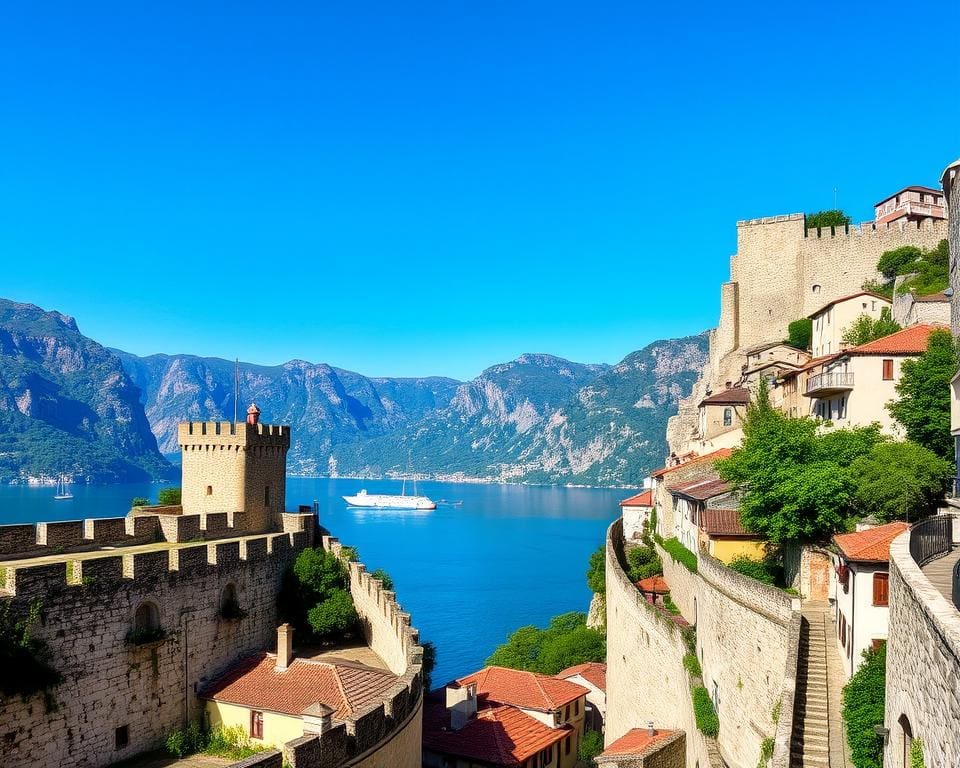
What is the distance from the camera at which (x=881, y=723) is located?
1241 cm

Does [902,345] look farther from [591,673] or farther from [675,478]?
[591,673]

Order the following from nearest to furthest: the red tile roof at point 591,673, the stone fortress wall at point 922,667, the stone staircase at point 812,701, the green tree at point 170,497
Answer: the stone fortress wall at point 922,667, the stone staircase at point 812,701, the green tree at point 170,497, the red tile roof at point 591,673

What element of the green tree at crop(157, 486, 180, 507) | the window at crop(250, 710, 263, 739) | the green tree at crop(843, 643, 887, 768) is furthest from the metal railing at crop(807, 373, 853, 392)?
the green tree at crop(157, 486, 180, 507)

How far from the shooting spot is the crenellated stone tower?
26.6 metres

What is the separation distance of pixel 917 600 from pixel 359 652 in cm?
1973

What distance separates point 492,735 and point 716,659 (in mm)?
10982

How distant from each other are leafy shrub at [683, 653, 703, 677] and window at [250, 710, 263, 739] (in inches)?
429

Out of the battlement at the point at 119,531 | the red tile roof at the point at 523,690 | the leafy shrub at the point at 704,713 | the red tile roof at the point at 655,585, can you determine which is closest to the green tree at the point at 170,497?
the battlement at the point at 119,531

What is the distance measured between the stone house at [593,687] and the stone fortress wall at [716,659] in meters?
5.76

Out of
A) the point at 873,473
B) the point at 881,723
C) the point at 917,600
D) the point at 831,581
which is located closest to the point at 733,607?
the point at 831,581

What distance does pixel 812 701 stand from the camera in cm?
1465

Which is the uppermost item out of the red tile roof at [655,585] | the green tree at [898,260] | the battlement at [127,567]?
the green tree at [898,260]

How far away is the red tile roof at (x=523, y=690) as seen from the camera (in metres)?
32.5

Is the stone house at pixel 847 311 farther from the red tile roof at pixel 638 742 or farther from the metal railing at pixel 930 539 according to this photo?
the metal railing at pixel 930 539
